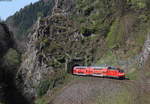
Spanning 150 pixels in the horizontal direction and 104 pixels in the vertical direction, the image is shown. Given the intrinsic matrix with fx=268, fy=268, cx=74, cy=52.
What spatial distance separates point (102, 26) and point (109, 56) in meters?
5.98

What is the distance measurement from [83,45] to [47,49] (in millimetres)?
5311

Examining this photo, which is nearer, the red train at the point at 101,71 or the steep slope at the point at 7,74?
the steep slope at the point at 7,74

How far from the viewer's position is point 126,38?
34219 millimetres

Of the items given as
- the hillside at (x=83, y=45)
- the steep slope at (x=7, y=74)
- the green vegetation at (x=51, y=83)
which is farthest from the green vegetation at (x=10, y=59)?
the green vegetation at (x=51, y=83)

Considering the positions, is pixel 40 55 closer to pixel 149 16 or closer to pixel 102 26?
pixel 102 26

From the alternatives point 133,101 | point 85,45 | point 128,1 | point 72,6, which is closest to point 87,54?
point 85,45

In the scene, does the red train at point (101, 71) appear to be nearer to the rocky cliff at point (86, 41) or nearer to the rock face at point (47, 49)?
the rocky cliff at point (86, 41)

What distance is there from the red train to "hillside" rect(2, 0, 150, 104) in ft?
3.15

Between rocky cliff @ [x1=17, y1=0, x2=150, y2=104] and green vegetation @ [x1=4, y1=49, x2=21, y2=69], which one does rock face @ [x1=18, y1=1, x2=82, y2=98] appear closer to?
rocky cliff @ [x1=17, y1=0, x2=150, y2=104]

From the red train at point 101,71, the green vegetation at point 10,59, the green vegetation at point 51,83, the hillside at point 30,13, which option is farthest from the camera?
the hillside at point 30,13

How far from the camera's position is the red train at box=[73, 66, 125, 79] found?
26.7 m

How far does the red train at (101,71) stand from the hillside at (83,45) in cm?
96

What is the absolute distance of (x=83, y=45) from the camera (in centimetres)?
3878

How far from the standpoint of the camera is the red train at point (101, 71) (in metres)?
26.7
